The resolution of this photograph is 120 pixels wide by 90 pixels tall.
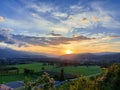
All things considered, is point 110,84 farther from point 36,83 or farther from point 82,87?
point 36,83

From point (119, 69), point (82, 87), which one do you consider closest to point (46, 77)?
point (82, 87)

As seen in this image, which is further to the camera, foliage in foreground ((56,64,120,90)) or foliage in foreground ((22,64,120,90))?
foliage in foreground ((56,64,120,90))

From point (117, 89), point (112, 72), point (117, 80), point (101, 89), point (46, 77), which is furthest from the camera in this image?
point (112, 72)

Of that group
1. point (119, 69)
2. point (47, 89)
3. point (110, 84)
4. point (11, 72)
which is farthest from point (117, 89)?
point (11, 72)

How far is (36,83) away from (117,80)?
1050 centimetres

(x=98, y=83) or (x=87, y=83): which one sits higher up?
(x=87, y=83)

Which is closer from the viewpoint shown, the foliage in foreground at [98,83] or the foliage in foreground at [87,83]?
the foliage in foreground at [87,83]

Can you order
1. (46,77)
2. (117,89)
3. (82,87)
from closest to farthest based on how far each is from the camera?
(46,77) → (82,87) → (117,89)

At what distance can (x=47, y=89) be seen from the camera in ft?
26.5

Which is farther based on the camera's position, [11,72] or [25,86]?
[11,72]

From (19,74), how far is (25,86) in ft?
222

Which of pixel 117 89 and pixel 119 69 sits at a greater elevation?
pixel 119 69

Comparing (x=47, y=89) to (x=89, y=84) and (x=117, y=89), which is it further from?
(x=117, y=89)

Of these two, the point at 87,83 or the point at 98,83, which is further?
the point at 98,83
